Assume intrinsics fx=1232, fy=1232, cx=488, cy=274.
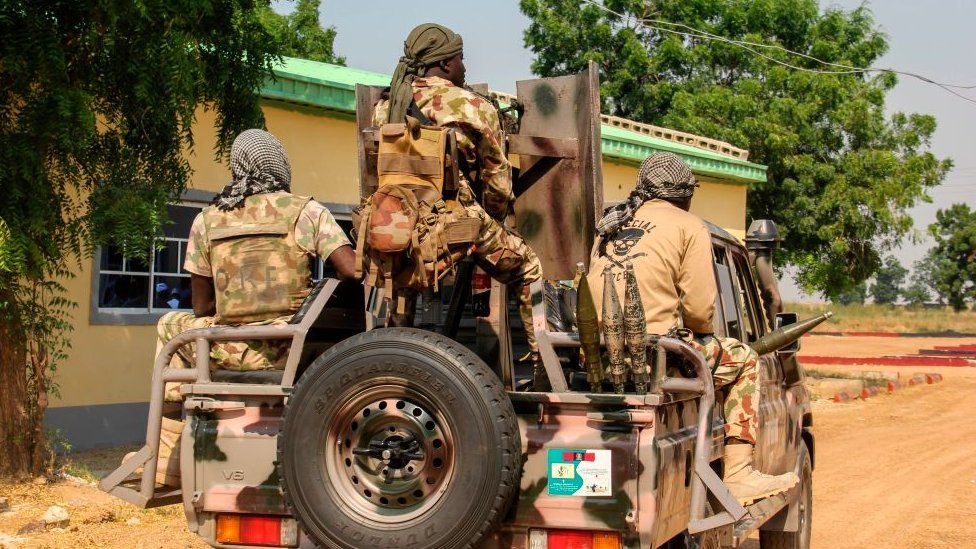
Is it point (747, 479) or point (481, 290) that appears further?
point (747, 479)

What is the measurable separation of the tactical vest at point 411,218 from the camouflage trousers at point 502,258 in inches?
5.5

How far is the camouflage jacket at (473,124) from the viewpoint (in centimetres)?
514

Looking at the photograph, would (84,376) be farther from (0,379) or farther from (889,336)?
(889,336)

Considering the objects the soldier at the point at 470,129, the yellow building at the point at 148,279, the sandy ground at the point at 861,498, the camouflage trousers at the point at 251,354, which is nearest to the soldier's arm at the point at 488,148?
the soldier at the point at 470,129

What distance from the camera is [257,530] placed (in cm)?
469

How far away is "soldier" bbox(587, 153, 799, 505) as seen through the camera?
550 cm

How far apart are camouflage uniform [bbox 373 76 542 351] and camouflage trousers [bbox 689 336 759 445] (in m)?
0.96

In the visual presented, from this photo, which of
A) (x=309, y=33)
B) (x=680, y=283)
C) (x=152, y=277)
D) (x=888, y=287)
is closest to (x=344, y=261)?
(x=680, y=283)

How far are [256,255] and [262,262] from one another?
1.6 inches

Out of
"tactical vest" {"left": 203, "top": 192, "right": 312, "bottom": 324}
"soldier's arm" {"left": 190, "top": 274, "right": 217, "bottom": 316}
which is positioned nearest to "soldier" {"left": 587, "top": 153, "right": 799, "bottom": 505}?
"tactical vest" {"left": 203, "top": 192, "right": 312, "bottom": 324}

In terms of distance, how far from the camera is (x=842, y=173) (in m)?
22.9

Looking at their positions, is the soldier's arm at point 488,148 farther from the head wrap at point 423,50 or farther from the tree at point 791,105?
the tree at point 791,105

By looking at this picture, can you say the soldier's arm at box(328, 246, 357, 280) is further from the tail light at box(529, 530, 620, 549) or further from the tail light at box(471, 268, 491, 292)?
the tail light at box(529, 530, 620, 549)

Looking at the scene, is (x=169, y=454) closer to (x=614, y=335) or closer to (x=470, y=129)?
(x=470, y=129)
